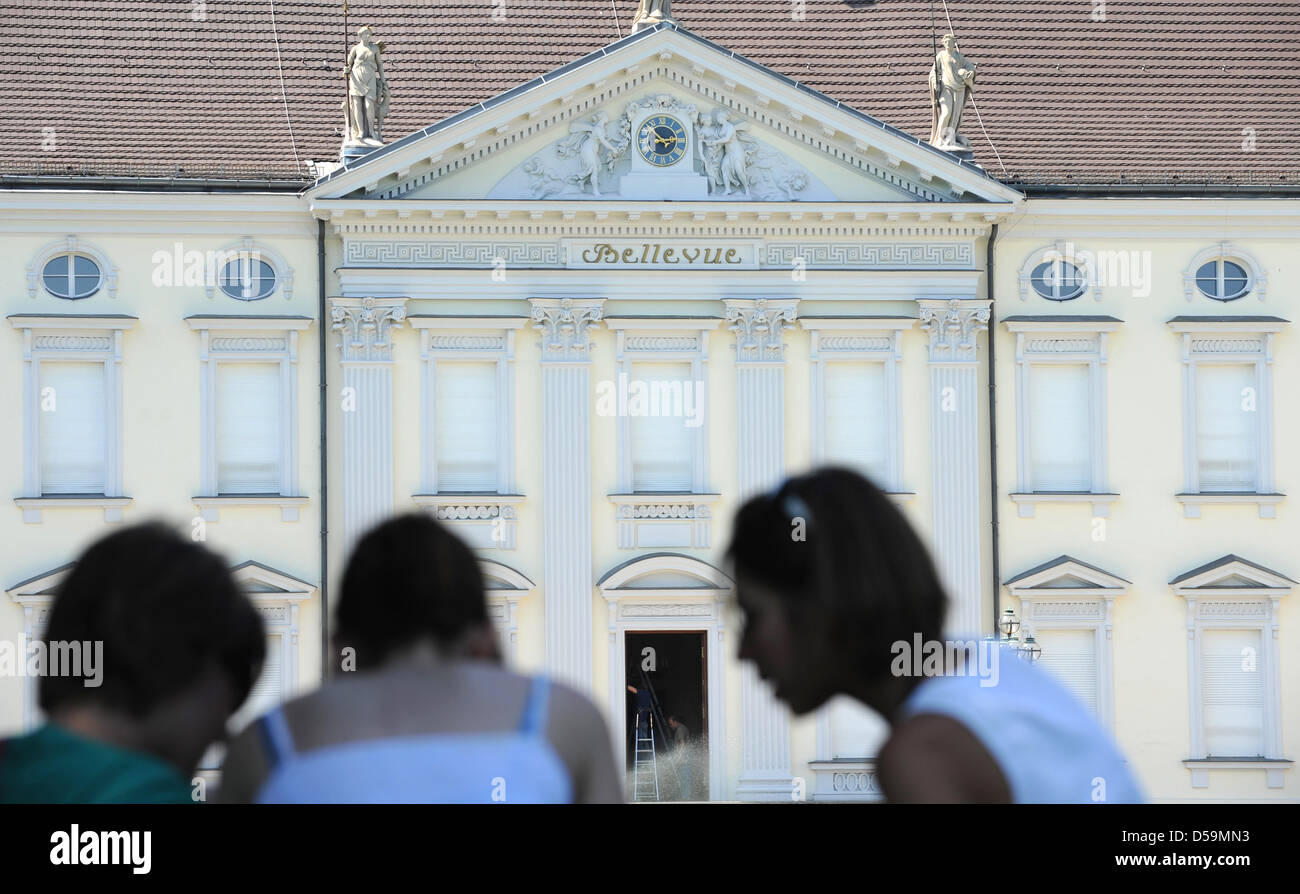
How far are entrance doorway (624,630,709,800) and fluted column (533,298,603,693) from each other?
33.7 inches

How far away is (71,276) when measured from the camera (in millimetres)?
26016

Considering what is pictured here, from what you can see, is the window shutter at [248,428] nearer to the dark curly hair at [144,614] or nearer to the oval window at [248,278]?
the oval window at [248,278]

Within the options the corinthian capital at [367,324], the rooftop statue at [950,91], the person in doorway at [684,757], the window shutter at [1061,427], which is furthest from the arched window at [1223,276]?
the corinthian capital at [367,324]

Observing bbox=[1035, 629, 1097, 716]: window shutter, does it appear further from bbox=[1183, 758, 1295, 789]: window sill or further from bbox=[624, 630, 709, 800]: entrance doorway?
bbox=[624, 630, 709, 800]: entrance doorway

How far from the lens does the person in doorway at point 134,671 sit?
340cm

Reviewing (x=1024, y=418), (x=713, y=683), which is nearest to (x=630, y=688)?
(x=713, y=683)

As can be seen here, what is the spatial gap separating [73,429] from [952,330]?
1306 cm

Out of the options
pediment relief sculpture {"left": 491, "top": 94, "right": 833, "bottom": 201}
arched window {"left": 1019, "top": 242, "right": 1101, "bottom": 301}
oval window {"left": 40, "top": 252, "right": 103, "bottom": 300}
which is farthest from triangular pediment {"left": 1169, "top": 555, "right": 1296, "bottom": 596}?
oval window {"left": 40, "top": 252, "right": 103, "bottom": 300}

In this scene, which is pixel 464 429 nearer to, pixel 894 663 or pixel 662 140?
pixel 662 140

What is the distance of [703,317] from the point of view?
2647cm

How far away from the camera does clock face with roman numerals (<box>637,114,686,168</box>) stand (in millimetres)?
26344

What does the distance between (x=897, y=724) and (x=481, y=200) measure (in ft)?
75.7
